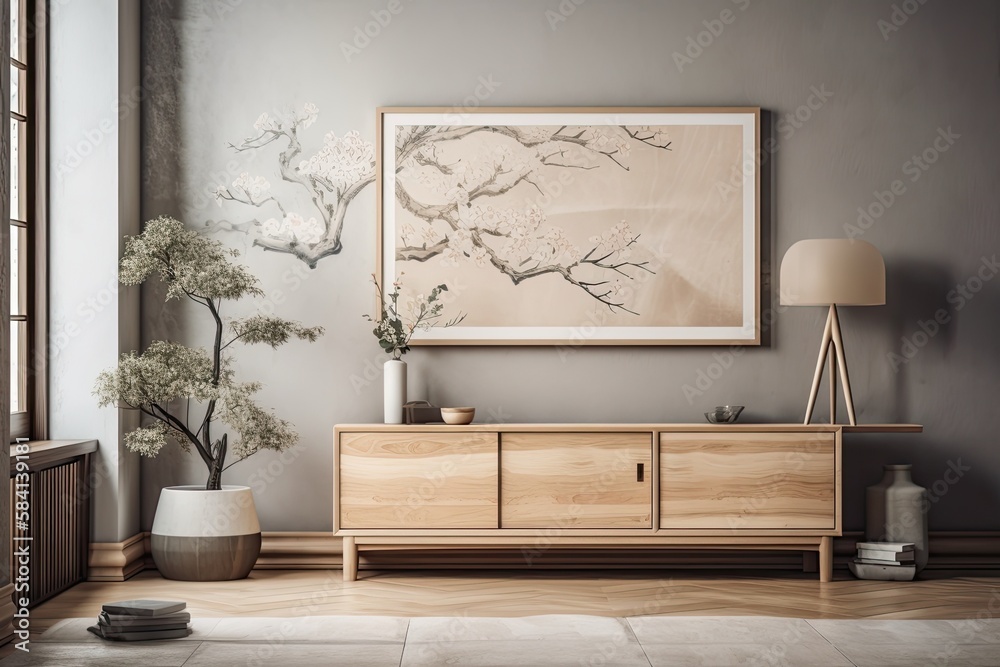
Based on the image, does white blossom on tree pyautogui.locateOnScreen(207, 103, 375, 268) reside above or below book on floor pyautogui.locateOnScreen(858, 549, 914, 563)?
above

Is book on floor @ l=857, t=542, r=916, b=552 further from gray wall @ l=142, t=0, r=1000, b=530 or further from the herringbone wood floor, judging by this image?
gray wall @ l=142, t=0, r=1000, b=530

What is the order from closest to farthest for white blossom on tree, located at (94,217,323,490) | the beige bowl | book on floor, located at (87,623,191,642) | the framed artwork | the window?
1. book on floor, located at (87,623,191,642)
2. white blossom on tree, located at (94,217,323,490)
3. the window
4. the beige bowl
5. the framed artwork

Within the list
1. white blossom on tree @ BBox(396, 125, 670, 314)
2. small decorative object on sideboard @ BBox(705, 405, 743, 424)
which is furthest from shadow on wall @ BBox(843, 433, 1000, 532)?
white blossom on tree @ BBox(396, 125, 670, 314)

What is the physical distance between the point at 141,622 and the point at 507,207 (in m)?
2.29

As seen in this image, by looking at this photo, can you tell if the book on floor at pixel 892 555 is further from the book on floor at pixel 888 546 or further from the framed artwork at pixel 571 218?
the framed artwork at pixel 571 218

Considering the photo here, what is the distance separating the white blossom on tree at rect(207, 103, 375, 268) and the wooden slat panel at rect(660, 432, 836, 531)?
1.88m

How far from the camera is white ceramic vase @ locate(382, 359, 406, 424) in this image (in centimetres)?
396

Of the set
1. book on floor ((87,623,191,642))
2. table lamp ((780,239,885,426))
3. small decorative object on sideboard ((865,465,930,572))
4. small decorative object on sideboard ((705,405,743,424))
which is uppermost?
table lamp ((780,239,885,426))

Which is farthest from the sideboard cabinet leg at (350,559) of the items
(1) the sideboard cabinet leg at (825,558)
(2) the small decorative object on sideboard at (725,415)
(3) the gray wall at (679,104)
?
(1) the sideboard cabinet leg at (825,558)

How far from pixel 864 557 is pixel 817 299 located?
1.15 m

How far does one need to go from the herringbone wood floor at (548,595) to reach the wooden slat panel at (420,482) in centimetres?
30

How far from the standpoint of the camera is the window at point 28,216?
12.3ft

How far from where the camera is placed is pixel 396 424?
12.8ft

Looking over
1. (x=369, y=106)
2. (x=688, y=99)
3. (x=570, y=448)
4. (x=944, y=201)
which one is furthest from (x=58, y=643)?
(x=944, y=201)
